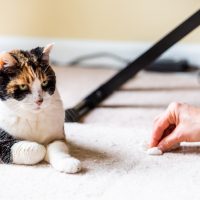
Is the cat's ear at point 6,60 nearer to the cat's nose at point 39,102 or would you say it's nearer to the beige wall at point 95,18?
the cat's nose at point 39,102

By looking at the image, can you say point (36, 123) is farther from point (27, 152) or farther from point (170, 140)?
point (170, 140)

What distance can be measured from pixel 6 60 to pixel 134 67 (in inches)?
30.5

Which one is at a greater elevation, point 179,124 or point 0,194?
point 179,124

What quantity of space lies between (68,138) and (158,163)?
1.07 ft

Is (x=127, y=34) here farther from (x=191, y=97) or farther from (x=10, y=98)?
(x=10, y=98)

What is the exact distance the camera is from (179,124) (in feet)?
4.42

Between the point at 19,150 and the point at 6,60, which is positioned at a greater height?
the point at 6,60

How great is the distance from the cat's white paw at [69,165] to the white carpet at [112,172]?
1 cm

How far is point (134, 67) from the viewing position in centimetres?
191

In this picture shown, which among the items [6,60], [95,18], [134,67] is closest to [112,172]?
[6,60]

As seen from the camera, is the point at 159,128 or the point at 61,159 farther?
the point at 159,128

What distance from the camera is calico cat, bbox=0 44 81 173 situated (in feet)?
4.01

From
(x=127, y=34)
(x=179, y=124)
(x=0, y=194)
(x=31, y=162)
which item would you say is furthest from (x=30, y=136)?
(x=127, y=34)

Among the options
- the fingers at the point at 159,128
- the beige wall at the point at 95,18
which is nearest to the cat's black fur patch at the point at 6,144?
the fingers at the point at 159,128
